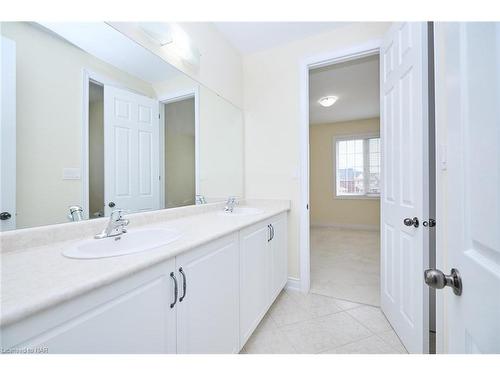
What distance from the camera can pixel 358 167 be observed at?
4914mm

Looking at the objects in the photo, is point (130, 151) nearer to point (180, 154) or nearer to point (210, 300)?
point (180, 154)

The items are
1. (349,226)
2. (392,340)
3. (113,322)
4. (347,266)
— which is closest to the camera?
(113,322)

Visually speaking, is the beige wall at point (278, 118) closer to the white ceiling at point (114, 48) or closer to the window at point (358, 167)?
the white ceiling at point (114, 48)

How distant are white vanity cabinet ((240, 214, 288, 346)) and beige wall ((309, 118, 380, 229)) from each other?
3.59m

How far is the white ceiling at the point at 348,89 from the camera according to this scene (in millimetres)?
2665

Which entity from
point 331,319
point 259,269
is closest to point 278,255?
point 259,269

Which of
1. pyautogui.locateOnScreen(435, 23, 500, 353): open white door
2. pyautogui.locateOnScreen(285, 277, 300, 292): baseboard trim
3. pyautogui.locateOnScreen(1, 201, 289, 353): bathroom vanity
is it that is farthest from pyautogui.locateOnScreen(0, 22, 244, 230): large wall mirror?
pyautogui.locateOnScreen(435, 23, 500, 353): open white door

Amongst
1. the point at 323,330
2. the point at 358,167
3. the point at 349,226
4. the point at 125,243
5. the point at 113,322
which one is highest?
the point at 358,167

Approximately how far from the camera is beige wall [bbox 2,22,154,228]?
84 cm

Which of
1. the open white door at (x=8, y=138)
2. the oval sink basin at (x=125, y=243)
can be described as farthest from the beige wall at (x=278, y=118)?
the open white door at (x=8, y=138)

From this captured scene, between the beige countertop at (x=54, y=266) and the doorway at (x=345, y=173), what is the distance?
2.00 meters

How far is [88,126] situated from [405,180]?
1.82 m
